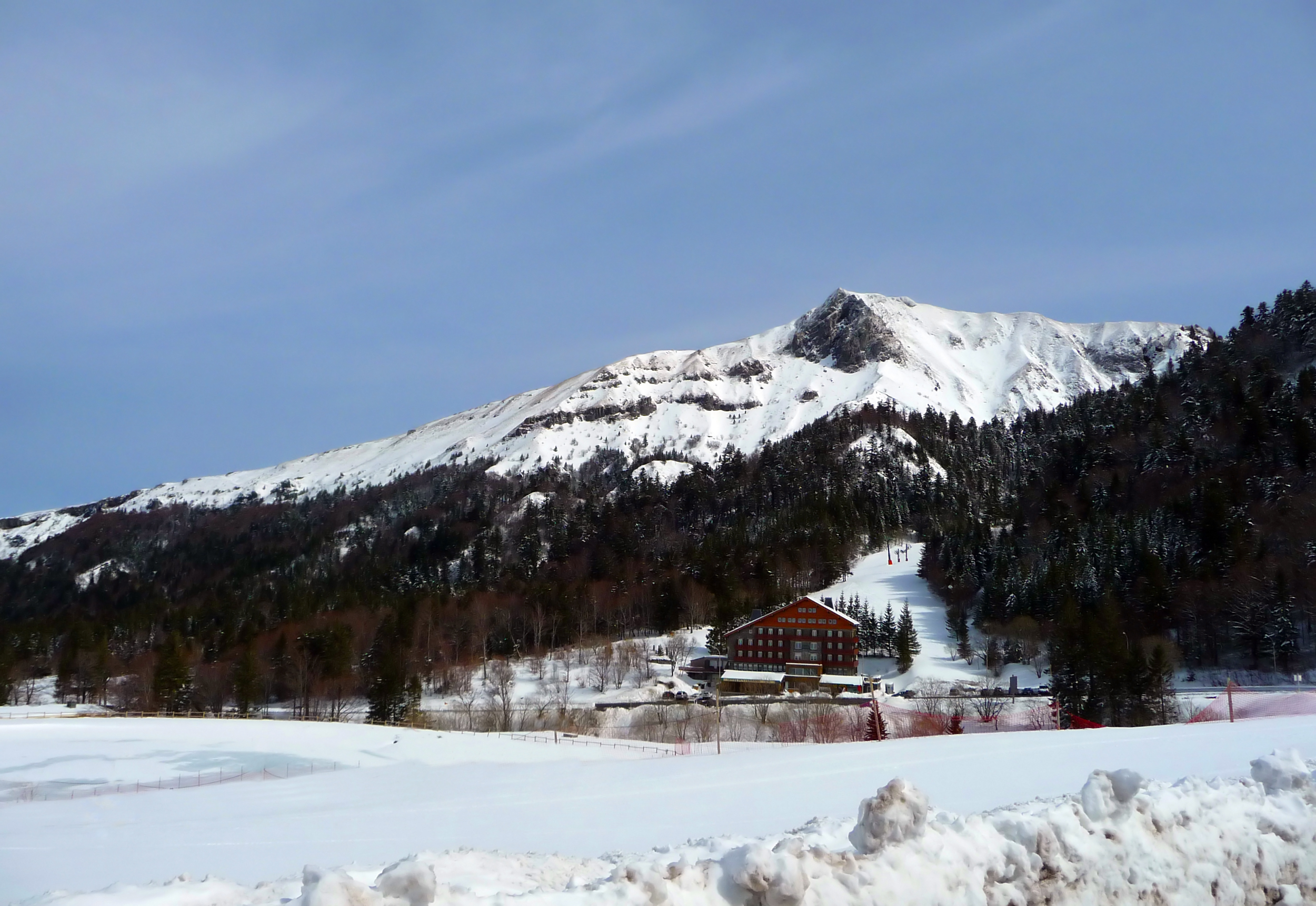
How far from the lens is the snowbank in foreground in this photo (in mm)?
5809

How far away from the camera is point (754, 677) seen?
2608 inches

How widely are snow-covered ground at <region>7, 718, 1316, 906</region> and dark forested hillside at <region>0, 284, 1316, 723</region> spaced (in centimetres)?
2968


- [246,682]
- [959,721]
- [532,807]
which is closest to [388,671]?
[246,682]

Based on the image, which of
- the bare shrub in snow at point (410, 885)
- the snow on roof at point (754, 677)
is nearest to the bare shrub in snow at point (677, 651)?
the snow on roof at point (754, 677)

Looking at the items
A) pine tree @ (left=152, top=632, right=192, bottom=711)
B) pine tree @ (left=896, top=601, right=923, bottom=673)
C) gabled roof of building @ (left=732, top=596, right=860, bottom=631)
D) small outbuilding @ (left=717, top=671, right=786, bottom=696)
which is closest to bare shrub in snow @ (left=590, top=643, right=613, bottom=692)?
small outbuilding @ (left=717, top=671, right=786, bottom=696)

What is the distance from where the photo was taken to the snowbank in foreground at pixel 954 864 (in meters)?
5.81

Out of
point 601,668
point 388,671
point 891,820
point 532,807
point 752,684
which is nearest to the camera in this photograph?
point 891,820

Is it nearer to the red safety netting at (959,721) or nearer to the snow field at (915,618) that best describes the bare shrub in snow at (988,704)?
the red safety netting at (959,721)

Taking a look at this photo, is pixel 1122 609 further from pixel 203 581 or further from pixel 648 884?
pixel 203 581

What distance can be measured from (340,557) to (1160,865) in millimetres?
165582

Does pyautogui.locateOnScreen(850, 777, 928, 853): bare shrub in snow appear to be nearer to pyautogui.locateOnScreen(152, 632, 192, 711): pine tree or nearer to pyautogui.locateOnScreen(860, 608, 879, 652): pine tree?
pyautogui.locateOnScreen(152, 632, 192, 711): pine tree

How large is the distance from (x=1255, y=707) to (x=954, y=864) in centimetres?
3681

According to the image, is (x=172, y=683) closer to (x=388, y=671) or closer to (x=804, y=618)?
(x=388, y=671)

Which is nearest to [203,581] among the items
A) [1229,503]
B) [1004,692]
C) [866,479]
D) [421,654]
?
[421,654]
